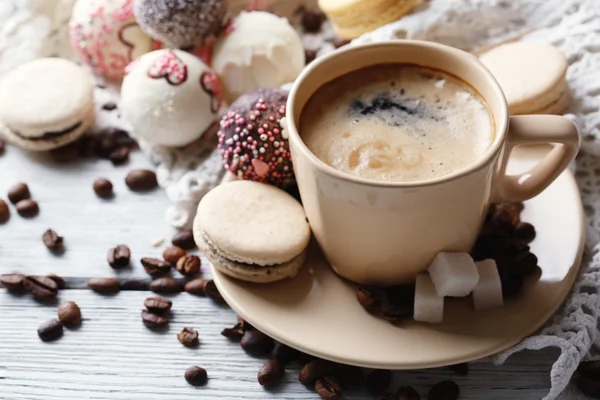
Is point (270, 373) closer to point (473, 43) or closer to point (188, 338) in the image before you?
point (188, 338)

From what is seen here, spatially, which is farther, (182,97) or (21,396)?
(182,97)

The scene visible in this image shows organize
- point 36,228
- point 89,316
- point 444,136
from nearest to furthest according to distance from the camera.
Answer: point 444,136, point 89,316, point 36,228

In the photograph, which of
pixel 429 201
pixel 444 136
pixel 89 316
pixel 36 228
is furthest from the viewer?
pixel 36 228

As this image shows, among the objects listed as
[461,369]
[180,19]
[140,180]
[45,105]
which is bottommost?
[461,369]

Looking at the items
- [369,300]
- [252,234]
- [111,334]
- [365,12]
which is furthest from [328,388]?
[365,12]

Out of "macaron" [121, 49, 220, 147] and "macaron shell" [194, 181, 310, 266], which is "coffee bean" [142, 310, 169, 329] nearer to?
"macaron shell" [194, 181, 310, 266]

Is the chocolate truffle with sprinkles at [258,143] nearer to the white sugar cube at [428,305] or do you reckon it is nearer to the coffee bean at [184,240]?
the coffee bean at [184,240]

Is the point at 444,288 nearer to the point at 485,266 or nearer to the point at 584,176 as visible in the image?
the point at 485,266

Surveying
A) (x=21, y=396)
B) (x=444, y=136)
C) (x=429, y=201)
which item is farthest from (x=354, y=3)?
(x=21, y=396)
